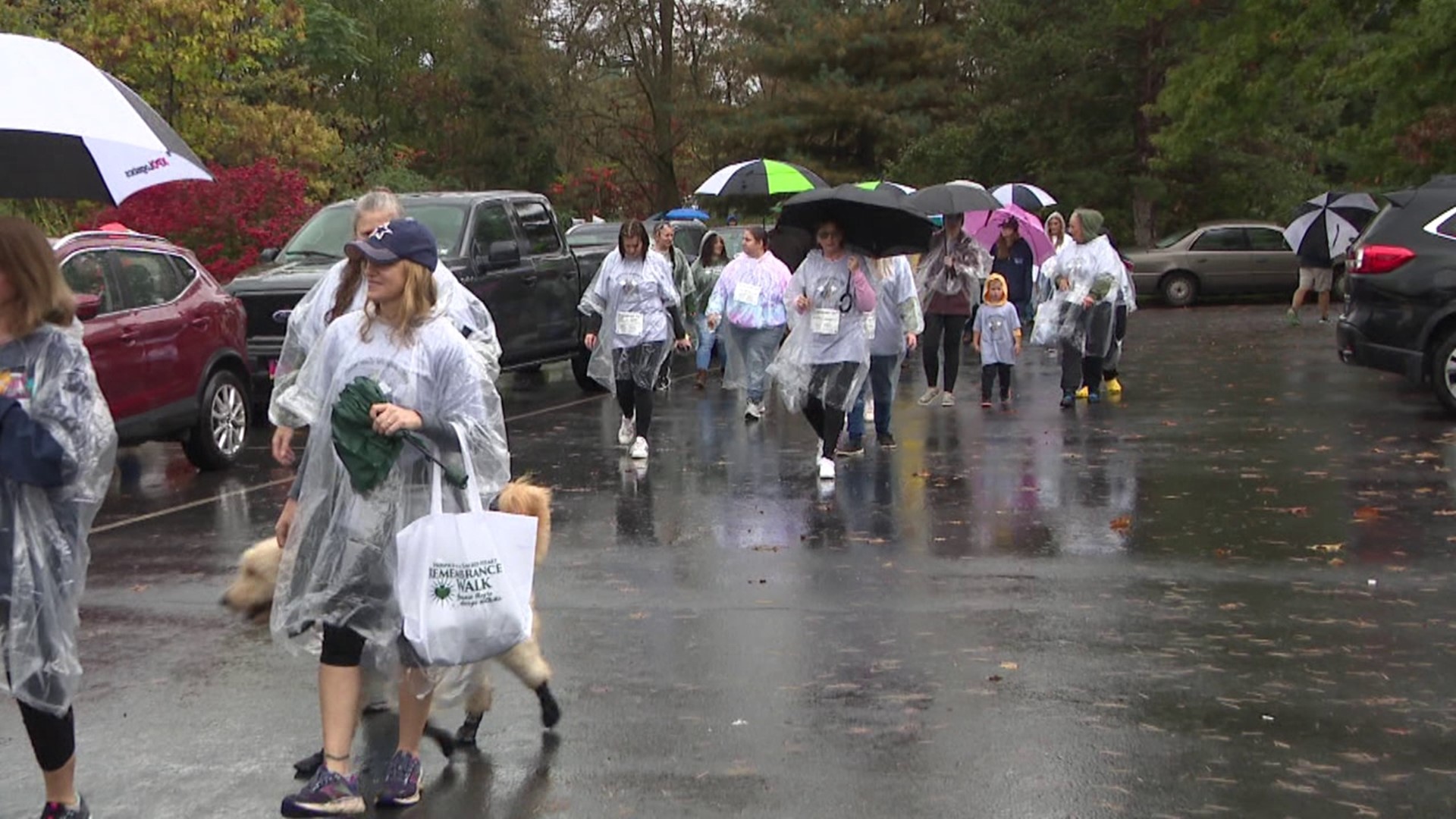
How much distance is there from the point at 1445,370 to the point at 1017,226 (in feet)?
20.7

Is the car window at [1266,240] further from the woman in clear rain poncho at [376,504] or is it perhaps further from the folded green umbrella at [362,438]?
the folded green umbrella at [362,438]

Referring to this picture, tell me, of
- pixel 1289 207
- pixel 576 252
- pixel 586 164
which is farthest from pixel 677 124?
pixel 576 252

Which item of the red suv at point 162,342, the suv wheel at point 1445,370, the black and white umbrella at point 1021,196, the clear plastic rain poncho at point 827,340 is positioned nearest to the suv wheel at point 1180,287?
the black and white umbrella at point 1021,196

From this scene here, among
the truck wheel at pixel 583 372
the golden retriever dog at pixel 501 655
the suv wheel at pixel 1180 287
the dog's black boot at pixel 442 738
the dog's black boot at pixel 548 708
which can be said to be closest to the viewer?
the golden retriever dog at pixel 501 655

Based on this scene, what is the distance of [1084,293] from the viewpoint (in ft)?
49.2

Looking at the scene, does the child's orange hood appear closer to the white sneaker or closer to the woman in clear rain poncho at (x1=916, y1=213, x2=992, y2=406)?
the woman in clear rain poncho at (x1=916, y1=213, x2=992, y2=406)

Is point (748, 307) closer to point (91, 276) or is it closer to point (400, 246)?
point (91, 276)

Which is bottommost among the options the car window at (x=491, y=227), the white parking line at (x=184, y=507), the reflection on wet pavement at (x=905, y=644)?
the reflection on wet pavement at (x=905, y=644)

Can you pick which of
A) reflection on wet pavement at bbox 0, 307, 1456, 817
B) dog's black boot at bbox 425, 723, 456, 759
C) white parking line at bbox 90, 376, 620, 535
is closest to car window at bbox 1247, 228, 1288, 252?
reflection on wet pavement at bbox 0, 307, 1456, 817

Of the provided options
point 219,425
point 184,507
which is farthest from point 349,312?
point 219,425

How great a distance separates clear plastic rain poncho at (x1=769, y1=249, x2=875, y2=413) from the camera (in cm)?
1159

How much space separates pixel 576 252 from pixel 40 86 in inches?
524

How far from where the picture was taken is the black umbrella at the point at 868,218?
11.4 meters

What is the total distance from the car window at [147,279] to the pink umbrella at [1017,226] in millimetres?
9481
